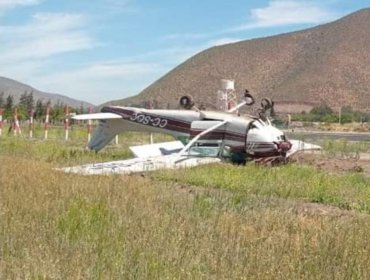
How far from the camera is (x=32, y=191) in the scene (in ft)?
28.4

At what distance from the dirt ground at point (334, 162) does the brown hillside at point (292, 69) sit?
87568mm

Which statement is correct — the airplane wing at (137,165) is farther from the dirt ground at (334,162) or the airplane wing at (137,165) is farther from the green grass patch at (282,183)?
the dirt ground at (334,162)

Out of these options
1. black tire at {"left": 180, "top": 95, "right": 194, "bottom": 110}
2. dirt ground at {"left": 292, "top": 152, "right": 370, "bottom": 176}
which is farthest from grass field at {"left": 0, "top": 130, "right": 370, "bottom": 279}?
black tire at {"left": 180, "top": 95, "right": 194, "bottom": 110}

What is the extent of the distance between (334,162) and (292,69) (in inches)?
4635

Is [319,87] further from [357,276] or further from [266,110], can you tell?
[357,276]

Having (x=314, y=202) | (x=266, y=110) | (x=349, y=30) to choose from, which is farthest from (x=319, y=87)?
(x=314, y=202)

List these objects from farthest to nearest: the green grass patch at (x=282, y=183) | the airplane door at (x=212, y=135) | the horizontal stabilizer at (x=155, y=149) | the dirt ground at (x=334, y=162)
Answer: the airplane door at (x=212, y=135) < the horizontal stabilizer at (x=155, y=149) < the dirt ground at (x=334, y=162) < the green grass patch at (x=282, y=183)

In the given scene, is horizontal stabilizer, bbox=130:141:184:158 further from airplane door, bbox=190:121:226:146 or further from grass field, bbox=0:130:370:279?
grass field, bbox=0:130:370:279

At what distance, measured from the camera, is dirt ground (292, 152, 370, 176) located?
16797mm

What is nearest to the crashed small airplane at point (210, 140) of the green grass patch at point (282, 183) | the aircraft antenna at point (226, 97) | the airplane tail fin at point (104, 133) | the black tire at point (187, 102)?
the black tire at point (187, 102)

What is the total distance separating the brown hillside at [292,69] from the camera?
115m

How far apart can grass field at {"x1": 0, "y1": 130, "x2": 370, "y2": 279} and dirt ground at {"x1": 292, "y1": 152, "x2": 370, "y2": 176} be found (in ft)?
18.8

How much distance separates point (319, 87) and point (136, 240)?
114m

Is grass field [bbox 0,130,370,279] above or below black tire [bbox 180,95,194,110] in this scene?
below
